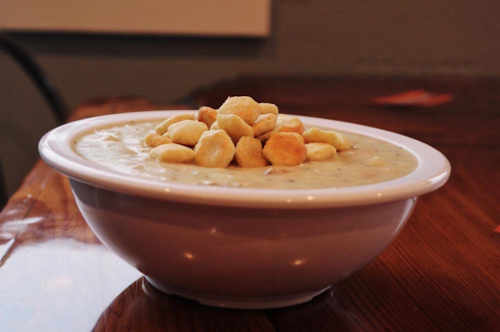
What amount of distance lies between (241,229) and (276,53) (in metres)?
2.62

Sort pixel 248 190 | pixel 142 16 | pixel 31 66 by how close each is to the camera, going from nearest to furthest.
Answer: pixel 248 190 → pixel 31 66 → pixel 142 16

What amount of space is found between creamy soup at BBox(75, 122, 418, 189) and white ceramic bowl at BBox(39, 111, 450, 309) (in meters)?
0.04

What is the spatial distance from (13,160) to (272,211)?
294 centimetres

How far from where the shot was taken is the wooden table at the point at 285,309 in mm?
536

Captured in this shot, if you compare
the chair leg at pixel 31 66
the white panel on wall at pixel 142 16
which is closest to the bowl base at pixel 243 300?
the chair leg at pixel 31 66

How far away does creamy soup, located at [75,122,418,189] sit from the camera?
21.8 inches

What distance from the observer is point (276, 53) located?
303cm

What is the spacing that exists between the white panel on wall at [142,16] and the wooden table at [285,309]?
6.30 ft

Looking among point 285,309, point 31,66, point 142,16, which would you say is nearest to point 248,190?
point 285,309

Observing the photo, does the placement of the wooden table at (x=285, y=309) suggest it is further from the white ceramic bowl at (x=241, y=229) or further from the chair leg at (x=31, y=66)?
the chair leg at (x=31, y=66)

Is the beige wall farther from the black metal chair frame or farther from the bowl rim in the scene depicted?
the bowl rim

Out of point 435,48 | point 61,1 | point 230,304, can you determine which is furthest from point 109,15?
point 230,304

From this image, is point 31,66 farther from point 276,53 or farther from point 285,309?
point 285,309

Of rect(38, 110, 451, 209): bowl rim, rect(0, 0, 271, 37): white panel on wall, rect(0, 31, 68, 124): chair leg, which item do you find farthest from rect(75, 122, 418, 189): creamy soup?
rect(0, 0, 271, 37): white panel on wall
